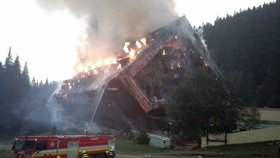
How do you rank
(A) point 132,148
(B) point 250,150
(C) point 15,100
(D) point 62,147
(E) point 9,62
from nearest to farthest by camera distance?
(D) point 62,147 < (B) point 250,150 < (A) point 132,148 < (C) point 15,100 < (E) point 9,62

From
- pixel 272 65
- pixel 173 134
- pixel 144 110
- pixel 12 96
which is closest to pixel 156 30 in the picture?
pixel 144 110

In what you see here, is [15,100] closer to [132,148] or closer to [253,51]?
[132,148]

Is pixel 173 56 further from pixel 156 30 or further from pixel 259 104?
pixel 259 104

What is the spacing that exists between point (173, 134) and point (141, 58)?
11.9 meters

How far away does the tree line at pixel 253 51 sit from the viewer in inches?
3663

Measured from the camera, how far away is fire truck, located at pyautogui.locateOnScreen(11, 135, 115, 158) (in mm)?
21031

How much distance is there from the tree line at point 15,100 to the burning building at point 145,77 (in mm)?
9655

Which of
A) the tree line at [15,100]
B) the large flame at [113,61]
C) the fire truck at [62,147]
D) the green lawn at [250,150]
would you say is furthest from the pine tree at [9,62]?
the fire truck at [62,147]

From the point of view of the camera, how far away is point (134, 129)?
48.1 meters

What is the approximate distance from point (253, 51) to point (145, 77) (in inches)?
2578

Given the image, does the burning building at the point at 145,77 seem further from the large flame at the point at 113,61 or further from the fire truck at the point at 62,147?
the fire truck at the point at 62,147

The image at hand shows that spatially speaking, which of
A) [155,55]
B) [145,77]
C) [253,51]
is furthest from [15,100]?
[253,51]

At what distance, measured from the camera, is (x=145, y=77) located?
166ft

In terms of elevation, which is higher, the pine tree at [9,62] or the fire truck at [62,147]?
the pine tree at [9,62]
